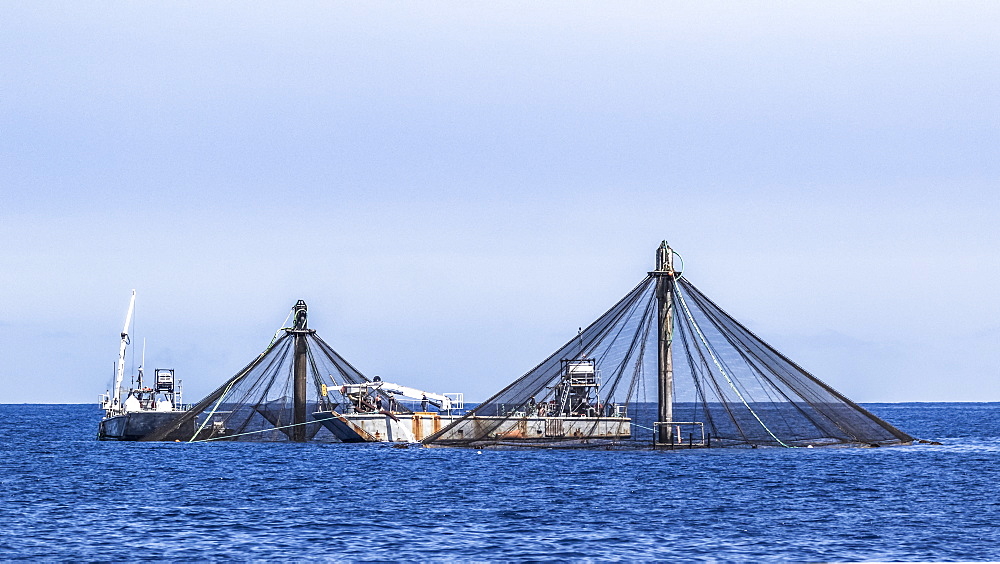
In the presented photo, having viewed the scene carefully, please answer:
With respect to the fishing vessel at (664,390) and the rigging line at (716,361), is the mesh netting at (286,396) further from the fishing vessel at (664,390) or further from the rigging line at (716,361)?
the rigging line at (716,361)

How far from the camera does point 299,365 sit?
86.1m

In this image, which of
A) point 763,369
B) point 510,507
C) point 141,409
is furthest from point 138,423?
point 510,507

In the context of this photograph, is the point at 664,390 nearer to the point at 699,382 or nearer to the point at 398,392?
the point at 699,382

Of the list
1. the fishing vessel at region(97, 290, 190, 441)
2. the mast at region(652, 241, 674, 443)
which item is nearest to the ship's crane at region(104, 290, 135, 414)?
the fishing vessel at region(97, 290, 190, 441)

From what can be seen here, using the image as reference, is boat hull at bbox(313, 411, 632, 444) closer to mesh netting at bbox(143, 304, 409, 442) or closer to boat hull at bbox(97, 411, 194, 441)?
mesh netting at bbox(143, 304, 409, 442)

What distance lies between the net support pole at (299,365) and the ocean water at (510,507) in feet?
34.1

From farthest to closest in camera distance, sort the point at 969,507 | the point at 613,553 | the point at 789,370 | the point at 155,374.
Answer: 1. the point at 155,374
2. the point at 789,370
3. the point at 969,507
4. the point at 613,553

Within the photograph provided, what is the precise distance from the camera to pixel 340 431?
289 ft

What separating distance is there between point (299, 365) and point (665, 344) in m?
30.9

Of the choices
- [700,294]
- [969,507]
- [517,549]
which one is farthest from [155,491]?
[969,507]

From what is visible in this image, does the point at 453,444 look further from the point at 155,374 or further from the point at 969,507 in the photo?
the point at 155,374

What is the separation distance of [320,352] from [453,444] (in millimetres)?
26259

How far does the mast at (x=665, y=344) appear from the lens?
65.4 m

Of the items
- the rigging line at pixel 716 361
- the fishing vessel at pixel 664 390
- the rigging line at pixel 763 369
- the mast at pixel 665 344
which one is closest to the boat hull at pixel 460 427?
the fishing vessel at pixel 664 390
